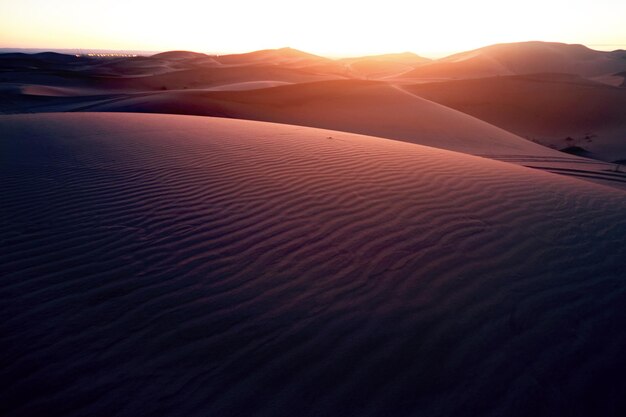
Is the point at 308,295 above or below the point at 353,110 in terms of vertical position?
above

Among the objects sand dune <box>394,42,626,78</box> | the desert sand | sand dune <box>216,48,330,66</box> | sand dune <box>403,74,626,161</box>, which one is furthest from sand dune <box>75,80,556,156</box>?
sand dune <box>216,48,330,66</box>

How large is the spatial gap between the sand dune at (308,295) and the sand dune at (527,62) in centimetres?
4183

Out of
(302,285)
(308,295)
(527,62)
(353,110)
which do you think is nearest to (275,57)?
(527,62)

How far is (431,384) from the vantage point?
6.86 feet

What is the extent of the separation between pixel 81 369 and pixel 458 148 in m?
11.5

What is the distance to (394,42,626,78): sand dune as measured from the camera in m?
45.6

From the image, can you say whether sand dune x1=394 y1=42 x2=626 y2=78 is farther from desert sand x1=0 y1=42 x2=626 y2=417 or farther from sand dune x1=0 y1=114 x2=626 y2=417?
sand dune x1=0 y1=114 x2=626 y2=417

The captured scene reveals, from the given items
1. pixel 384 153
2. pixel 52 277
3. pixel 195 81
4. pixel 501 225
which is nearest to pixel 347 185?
pixel 501 225

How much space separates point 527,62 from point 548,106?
39.7 meters

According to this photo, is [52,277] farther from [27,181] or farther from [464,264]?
[464,264]

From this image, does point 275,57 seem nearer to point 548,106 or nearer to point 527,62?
point 527,62

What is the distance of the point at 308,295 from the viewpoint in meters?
2.75

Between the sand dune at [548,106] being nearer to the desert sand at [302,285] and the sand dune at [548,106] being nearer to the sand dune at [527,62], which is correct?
the desert sand at [302,285]

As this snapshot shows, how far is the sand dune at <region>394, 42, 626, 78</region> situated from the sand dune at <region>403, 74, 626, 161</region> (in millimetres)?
17019
